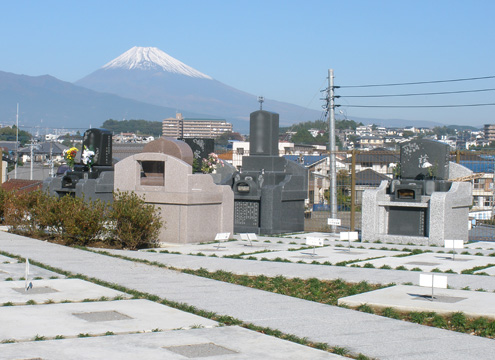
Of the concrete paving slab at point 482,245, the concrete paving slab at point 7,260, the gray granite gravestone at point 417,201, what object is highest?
the gray granite gravestone at point 417,201

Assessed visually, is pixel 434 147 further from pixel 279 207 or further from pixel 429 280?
pixel 429 280

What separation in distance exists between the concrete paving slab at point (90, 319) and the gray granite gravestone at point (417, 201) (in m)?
11.9

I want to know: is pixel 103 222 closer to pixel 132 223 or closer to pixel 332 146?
pixel 132 223

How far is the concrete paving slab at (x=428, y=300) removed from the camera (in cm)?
962

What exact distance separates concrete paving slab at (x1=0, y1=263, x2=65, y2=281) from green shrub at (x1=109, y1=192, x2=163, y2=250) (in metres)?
3.89

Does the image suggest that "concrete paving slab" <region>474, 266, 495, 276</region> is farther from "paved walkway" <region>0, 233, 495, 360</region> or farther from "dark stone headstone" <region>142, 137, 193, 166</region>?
"dark stone headstone" <region>142, 137, 193, 166</region>

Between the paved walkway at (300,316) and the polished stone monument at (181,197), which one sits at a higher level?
the polished stone monument at (181,197)

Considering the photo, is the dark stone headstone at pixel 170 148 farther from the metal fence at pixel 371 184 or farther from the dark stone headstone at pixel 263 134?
the metal fence at pixel 371 184

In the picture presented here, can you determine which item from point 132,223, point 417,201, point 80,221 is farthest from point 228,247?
point 417,201

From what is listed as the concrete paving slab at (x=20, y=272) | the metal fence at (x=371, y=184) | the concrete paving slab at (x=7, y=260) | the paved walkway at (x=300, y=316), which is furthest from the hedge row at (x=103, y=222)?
the metal fence at (x=371, y=184)

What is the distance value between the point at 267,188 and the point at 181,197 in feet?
16.0

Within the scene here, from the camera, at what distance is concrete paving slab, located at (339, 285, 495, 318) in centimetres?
962

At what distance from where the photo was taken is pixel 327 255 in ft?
54.1

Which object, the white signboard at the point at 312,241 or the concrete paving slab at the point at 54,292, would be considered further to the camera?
the white signboard at the point at 312,241
